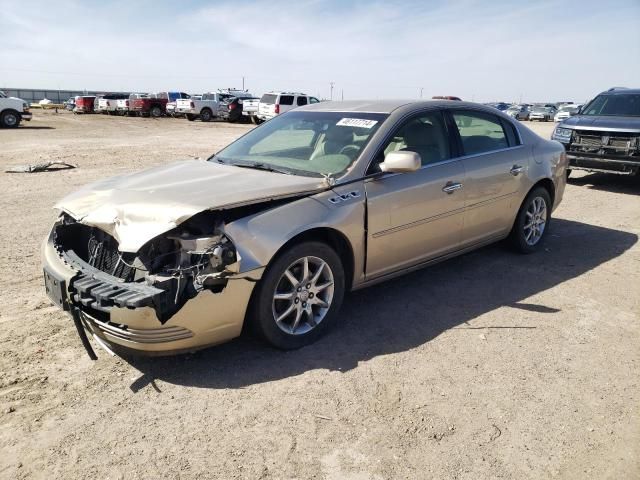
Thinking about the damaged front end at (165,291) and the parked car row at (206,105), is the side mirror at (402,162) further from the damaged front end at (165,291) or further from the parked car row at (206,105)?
the parked car row at (206,105)

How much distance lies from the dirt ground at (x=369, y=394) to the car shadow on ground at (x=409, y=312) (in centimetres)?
2

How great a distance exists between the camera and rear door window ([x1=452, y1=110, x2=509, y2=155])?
4.80 metres

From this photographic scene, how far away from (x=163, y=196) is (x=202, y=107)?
32.2 metres

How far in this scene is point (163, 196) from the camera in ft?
11.0

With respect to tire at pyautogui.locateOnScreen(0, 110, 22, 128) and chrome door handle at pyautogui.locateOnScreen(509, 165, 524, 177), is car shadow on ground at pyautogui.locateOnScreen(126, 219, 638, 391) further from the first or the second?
tire at pyautogui.locateOnScreen(0, 110, 22, 128)

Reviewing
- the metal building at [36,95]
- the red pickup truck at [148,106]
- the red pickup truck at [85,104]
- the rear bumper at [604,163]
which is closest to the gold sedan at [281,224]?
the rear bumper at [604,163]

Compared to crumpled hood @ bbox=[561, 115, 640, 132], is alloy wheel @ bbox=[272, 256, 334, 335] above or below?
below

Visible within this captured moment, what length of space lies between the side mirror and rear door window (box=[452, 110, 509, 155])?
1.18 meters

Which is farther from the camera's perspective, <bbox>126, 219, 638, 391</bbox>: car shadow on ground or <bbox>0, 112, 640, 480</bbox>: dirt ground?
<bbox>126, 219, 638, 391</bbox>: car shadow on ground

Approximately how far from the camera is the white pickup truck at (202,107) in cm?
3362

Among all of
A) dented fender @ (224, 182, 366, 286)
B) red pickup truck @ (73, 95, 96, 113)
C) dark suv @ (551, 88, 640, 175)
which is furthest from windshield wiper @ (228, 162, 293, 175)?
red pickup truck @ (73, 95, 96, 113)

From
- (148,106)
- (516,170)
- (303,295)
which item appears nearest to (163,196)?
(303,295)

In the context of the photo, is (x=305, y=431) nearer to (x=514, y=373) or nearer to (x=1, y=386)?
(x=514, y=373)

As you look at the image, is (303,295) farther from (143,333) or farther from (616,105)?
(616,105)
